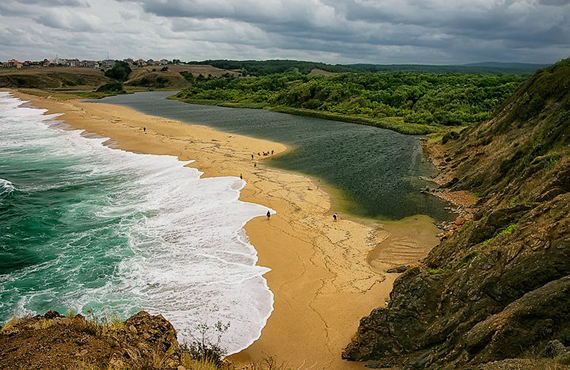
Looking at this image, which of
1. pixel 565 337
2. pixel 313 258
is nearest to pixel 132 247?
pixel 313 258

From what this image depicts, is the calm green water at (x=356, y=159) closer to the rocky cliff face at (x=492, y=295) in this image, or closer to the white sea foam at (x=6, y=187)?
the rocky cliff face at (x=492, y=295)

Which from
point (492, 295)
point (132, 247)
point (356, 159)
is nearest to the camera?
point (492, 295)

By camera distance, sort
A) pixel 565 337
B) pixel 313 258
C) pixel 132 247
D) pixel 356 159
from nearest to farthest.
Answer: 1. pixel 565 337
2. pixel 313 258
3. pixel 132 247
4. pixel 356 159

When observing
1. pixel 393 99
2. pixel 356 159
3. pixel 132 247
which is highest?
pixel 393 99

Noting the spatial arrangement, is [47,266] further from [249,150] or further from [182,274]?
[249,150]

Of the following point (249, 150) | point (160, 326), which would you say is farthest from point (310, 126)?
point (160, 326)

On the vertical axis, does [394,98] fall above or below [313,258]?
above

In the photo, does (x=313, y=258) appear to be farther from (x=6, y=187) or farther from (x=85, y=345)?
(x=6, y=187)
